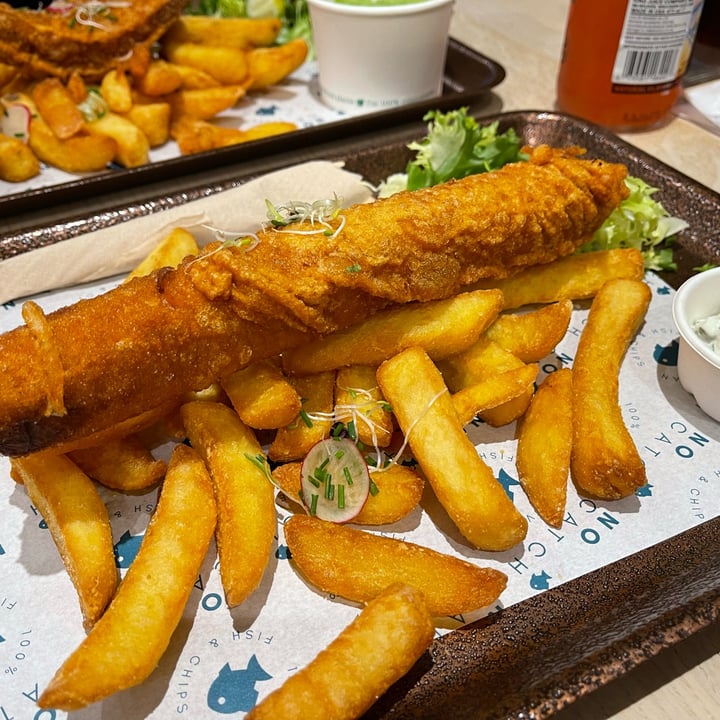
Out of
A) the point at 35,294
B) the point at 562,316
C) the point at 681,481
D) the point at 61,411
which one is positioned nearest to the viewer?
the point at 61,411

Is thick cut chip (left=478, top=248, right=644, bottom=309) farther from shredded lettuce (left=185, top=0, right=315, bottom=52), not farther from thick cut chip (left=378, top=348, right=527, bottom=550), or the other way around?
shredded lettuce (left=185, top=0, right=315, bottom=52)

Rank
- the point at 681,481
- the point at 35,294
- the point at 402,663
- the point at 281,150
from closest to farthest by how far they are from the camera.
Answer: the point at 402,663, the point at 681,481, the point at 35,294, the point at 281,150

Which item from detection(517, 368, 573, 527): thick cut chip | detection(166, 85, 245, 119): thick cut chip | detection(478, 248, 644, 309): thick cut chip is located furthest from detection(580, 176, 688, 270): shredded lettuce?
detection(166, 85, 245, 119): thick cut chip

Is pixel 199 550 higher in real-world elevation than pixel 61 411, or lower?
lower

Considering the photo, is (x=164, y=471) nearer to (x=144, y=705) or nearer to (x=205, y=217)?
Answer: (x=144, y=705)

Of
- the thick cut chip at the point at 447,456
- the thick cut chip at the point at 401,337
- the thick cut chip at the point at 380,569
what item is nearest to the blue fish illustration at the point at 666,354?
the thick cut chip at the point at 401,337

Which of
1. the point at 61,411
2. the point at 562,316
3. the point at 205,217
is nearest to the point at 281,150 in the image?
the point at 205,217
